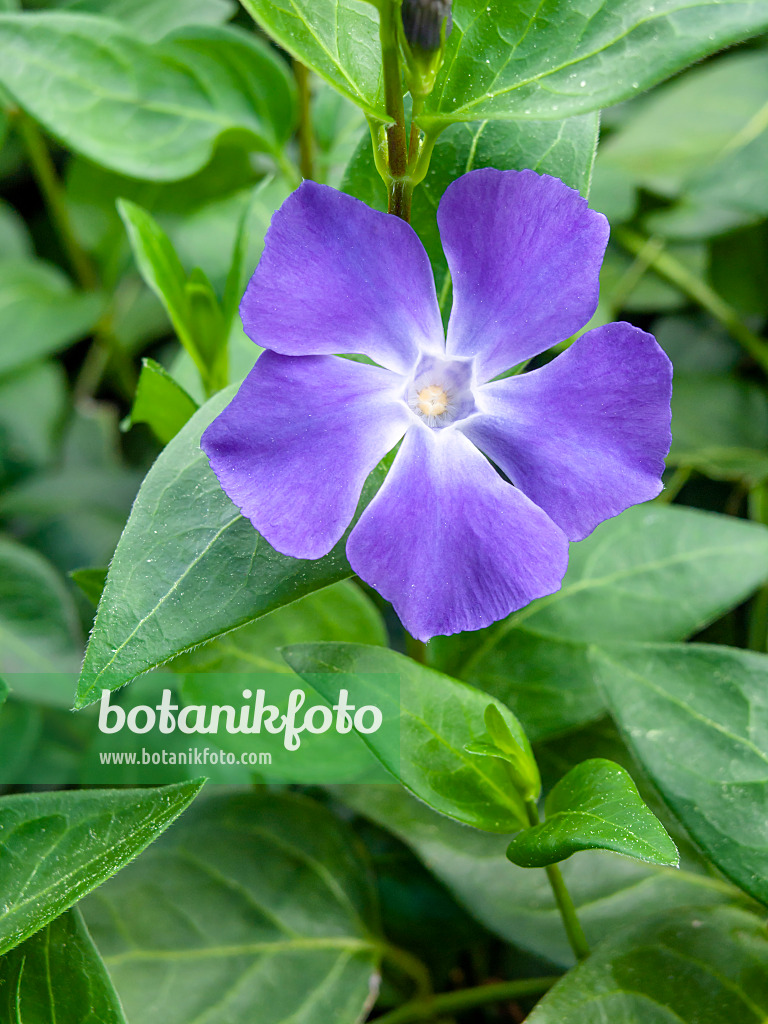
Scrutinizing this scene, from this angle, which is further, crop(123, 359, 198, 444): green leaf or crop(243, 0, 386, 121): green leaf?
crop(123, 359, 198, 444): green leaf

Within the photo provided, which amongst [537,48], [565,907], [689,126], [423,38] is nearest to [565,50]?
[537,48]

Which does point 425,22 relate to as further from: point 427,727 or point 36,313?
point 36,313

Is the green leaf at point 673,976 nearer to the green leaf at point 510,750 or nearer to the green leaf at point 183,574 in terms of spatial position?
the green leaf at point 510,750

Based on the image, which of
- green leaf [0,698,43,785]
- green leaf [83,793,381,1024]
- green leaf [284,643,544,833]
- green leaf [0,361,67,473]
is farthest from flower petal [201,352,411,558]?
green leaf [0,361,67,473]

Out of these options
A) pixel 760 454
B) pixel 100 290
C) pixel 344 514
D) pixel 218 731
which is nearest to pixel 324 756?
pixel 218 731

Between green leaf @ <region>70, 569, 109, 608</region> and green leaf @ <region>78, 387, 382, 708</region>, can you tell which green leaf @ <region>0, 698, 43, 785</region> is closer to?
green leaf @ <region>70, 569, 109, 608</region>

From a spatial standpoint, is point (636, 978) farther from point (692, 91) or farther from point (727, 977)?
point (692, 91)
